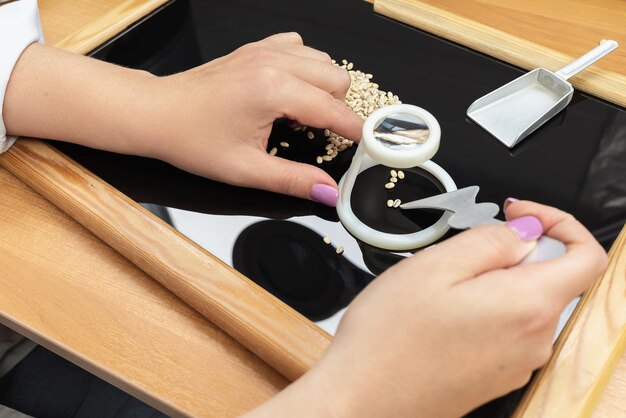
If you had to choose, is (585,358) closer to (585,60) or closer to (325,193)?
(325,193)

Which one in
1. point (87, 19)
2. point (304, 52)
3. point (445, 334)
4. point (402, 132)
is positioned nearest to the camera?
point (445, 334)

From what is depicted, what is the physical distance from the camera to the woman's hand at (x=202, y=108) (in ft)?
2.12

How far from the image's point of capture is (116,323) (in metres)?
0.59

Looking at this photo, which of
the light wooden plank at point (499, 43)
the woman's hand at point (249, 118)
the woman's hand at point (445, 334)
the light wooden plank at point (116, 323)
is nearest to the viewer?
the woman's hand at point (445, 334)

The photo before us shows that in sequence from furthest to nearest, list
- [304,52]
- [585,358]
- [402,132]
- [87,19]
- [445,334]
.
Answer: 1. [87,19]
2. [304,52]
3. [402,132]
4. [585,358]
5. [445,334]

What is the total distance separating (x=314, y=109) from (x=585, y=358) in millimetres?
365

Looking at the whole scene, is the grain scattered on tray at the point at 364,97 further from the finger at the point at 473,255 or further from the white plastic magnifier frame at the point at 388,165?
the finger at the point at 473,255

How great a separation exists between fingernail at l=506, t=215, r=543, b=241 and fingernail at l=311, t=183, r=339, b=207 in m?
0.22

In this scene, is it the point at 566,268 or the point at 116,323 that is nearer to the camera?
the point at 566,268

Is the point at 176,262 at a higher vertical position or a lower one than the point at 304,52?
lower

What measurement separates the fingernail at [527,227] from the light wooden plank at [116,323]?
0.83 ft

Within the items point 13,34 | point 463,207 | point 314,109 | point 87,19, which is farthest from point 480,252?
point 87,19

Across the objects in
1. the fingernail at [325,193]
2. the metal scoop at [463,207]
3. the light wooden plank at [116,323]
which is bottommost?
the light wooden plank at [116,323]

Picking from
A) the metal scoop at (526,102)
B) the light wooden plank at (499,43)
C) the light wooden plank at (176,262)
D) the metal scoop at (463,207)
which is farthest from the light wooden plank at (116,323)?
the light wooden plank at (499,43)
